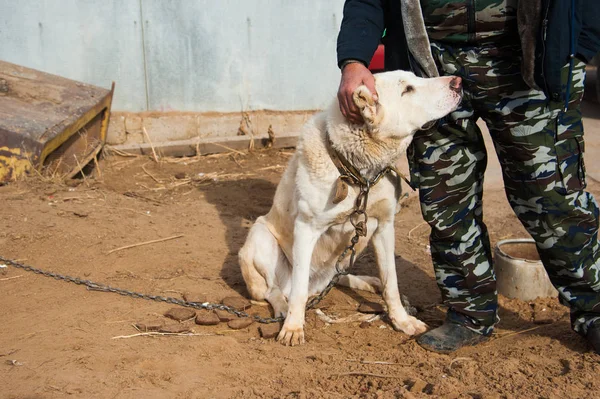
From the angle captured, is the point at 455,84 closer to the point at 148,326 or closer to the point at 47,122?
the point at 148,326

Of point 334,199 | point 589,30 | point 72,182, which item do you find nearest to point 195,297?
point 334,199

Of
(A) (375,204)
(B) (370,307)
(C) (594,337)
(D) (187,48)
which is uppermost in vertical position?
(D) (187,48)

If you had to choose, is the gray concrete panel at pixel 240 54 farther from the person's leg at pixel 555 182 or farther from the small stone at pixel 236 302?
the person's leg at pixel 555 182

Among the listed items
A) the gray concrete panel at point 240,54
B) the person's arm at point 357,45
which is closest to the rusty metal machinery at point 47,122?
the gray concrete panel at point 240,54

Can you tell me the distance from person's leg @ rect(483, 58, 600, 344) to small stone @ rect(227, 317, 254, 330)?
1585 mm

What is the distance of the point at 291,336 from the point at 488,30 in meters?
1.81

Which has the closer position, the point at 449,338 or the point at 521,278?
the point at 449,338

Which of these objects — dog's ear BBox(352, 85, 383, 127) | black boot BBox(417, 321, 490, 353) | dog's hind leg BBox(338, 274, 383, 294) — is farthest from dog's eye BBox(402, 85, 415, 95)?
dog's hind leg BBox(338, 274, 383, 294)

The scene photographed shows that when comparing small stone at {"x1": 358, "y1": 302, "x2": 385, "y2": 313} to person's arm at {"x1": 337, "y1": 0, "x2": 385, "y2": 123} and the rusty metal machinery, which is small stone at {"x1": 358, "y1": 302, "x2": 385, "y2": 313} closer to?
person's arm at {"x1": 337, "y1": 0, "x2": 385, "y2": 123}

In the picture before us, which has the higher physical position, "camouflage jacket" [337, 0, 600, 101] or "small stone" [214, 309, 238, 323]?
"camouflage jacket" [337, 0, 600, 101]

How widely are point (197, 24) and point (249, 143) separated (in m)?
1.40

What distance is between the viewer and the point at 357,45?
319 centimetres

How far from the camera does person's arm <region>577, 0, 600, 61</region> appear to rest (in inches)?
107

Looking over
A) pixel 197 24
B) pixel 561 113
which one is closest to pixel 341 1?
pixel 197 24
